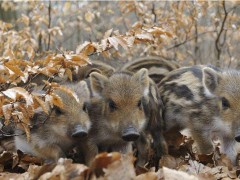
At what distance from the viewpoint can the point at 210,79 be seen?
5.49 metres

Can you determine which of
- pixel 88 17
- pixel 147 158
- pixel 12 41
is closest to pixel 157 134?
pixel 147 158

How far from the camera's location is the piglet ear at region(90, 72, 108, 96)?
16.9ft

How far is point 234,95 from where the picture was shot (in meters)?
5.12

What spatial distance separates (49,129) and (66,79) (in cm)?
124

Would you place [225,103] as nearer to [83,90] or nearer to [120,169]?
[83,90]

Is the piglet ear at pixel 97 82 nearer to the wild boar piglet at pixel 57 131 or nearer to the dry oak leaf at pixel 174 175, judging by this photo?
the wild boar piglet at pixel 57 131

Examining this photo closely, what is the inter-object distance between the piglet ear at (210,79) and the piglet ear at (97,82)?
3.99ft

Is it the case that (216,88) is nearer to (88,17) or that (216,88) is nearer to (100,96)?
(100,96)

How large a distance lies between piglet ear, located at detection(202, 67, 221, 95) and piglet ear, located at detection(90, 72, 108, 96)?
122 centimetres

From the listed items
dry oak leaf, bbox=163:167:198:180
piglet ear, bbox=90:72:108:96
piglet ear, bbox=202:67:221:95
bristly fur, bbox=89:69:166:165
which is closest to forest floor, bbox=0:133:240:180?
dry oak leaf, bbox=163:167:198:180

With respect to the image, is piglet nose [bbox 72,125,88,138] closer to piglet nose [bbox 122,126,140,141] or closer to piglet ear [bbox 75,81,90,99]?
Answer: piglet nose [bbox 122,126,140,141]

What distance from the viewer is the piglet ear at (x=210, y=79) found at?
5461mm

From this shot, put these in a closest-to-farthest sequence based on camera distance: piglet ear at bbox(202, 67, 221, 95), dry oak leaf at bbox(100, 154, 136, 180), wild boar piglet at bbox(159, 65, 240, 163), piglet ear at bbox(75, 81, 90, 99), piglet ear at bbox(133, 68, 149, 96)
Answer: dry oak leaf at bbox(100, 154, 136, 180) → piglet ear at bbox(75, 81, 90, 99) → piglet ear at bbox(133, 68, 149, 96) → wild boar piglet at bbox(159, 65, 240, 163) → piglet ear at bbox(202, 67, 221, 95)

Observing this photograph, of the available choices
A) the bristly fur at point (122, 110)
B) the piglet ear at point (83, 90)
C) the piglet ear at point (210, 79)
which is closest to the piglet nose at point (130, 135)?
the bristly fur at point (122, 110)
